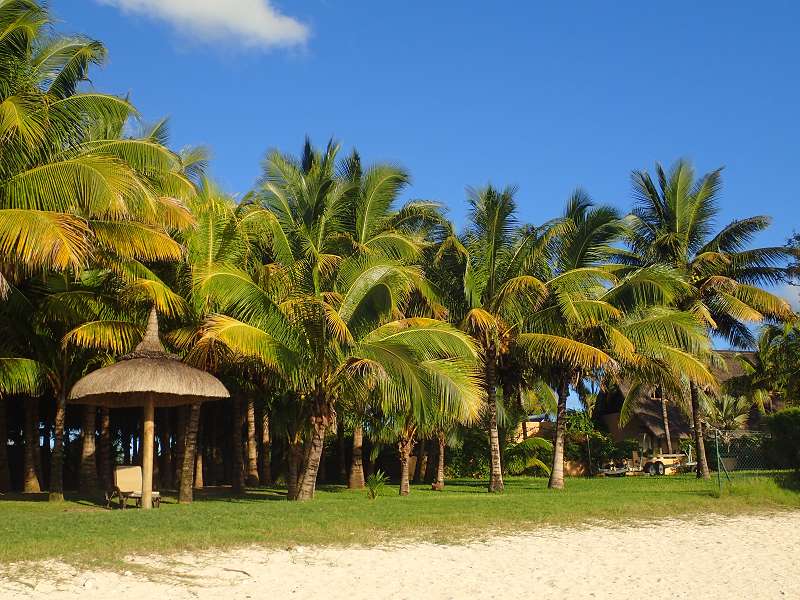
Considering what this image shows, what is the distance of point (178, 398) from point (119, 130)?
5.80 meters

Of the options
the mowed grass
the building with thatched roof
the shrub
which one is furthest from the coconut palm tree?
the building with thatched roof

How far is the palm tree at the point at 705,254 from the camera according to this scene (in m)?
24.9

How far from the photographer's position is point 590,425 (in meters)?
32.2

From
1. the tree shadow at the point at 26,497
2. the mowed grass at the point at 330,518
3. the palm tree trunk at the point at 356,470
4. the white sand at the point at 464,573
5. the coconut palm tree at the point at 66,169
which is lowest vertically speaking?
the white sand at the point at 464,573

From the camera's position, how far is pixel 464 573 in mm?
9047

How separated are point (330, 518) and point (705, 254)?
16.7 metres

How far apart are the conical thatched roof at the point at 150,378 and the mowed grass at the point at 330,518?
195cm

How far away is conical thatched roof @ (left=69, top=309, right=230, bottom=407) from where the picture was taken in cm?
1409

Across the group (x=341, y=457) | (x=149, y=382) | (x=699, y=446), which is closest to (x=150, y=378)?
(x=149, y=382)

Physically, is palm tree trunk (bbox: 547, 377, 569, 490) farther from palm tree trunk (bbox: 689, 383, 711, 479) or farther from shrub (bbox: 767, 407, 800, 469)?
palm tree trunk (bbox: 689, 383, 711, 479)

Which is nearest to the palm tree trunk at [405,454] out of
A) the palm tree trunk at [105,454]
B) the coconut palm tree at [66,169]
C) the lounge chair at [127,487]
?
the lounge chair at [127,487]

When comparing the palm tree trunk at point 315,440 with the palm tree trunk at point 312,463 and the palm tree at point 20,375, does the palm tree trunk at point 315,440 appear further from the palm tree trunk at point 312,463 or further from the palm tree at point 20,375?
the palm tree at point 20,375

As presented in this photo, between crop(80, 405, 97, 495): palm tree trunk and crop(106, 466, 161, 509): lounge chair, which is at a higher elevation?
crop(80, 405, 97, 495): palm tree trunk

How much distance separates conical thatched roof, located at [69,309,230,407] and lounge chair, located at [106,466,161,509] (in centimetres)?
175
